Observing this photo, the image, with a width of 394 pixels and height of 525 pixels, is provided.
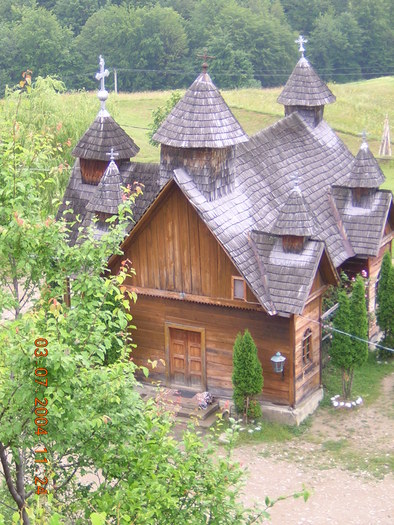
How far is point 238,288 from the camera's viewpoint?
1991 cm

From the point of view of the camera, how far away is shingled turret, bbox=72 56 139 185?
24109mm

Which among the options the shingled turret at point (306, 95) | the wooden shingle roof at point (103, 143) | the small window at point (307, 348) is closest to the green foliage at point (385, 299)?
the small window at point (307, 348)

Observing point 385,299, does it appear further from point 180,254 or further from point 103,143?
point 103,143

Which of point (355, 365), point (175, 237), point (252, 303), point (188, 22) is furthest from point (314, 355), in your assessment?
point (188, 22)

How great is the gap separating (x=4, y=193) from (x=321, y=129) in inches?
705

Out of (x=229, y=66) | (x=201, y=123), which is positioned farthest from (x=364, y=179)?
(x=229, y=66)

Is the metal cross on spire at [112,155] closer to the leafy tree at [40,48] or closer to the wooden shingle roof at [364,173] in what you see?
the wooden shingle roof at [364,173]

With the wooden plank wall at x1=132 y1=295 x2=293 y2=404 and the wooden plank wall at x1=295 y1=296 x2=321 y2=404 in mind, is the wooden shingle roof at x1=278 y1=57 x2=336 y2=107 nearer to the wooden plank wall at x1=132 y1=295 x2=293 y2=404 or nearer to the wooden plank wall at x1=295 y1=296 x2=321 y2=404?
the wooden plank wall at x1=295 y1=296 x2=321 y2=404

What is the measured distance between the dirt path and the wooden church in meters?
1.01

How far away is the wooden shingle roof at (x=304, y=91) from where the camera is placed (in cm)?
2644

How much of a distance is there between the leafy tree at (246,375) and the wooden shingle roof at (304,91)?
921cm

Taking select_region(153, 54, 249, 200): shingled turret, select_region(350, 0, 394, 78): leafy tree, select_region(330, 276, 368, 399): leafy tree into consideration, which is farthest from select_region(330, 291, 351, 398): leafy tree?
select_region(350, 0, 394, 78): leafy tree

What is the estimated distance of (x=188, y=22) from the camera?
288ft

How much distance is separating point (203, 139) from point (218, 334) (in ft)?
14.6
